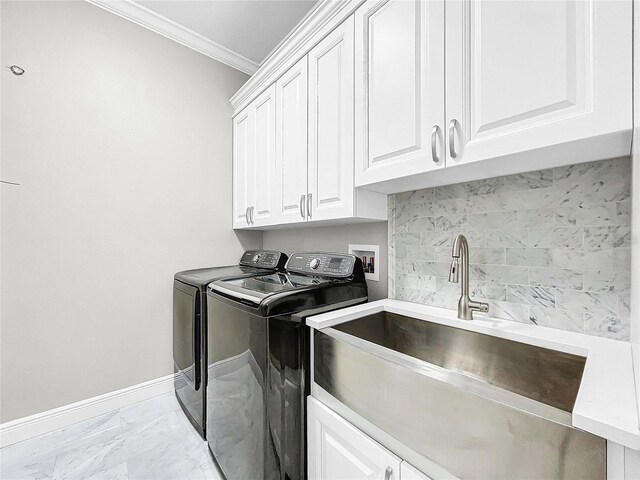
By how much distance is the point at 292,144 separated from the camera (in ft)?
5.71

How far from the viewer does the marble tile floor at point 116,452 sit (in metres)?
1.46

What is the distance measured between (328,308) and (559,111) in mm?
1068

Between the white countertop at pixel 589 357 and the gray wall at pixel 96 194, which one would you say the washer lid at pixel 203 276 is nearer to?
the gray wall at pixel 96 194

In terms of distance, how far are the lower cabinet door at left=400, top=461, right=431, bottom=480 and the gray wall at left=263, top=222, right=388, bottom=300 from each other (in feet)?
2.90

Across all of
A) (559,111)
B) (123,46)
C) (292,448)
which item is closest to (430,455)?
(292,448)

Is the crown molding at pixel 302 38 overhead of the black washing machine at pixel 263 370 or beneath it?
overhead

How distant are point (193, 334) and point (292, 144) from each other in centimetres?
128

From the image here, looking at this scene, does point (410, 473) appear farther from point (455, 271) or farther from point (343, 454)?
point (455, 271)

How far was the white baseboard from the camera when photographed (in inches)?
63.4

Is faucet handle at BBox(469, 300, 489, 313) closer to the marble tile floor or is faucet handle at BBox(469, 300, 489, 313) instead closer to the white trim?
the marble tile floor

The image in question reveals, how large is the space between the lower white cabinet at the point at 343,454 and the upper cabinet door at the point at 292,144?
39.7 inches

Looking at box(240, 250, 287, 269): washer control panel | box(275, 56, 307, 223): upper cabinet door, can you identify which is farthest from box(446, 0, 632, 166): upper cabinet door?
box(240, 250, 287, 269): washer control panel

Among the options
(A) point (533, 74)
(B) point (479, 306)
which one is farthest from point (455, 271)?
(A) point (533, 74)

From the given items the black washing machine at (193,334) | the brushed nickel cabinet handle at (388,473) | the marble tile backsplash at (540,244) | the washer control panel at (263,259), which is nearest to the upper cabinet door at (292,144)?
the washer control panel at (263,259)
